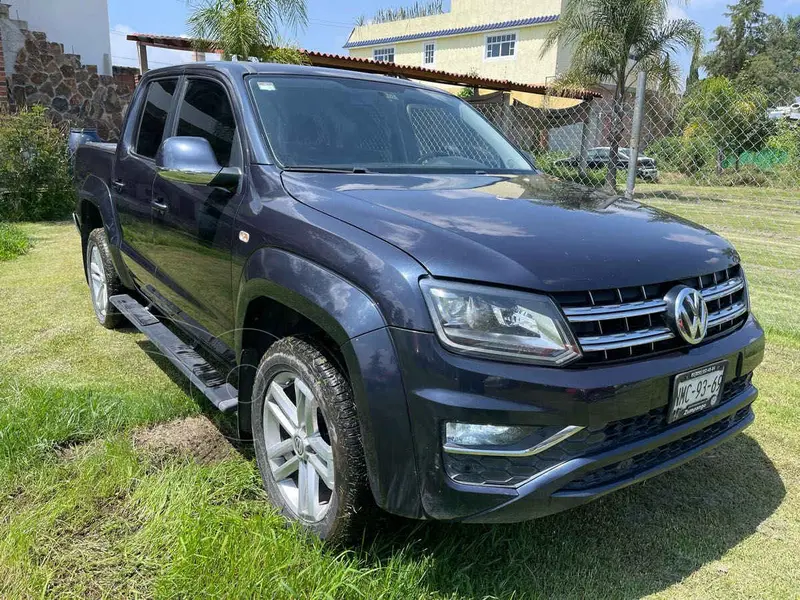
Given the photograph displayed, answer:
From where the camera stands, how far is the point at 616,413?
1989mm

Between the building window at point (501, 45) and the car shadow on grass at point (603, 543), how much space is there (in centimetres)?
3064

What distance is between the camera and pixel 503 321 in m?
1.94

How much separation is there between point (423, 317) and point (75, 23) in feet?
58.4

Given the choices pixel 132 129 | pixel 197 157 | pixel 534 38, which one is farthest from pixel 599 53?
pixel 197 157

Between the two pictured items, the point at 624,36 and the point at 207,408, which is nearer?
the point at 207,408

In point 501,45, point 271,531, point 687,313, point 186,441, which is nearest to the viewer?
point 687,313

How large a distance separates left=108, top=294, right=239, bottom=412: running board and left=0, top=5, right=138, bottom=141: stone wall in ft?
33.1

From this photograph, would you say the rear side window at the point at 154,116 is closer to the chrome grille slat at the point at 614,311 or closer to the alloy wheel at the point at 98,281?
the alloy wheel at the point at 98,281

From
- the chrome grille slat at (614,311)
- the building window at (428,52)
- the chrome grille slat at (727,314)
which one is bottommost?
the chrome grille slat at (727,314)

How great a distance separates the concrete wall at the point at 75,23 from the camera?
15.2 m

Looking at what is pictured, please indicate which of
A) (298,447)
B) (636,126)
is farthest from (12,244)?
(636,126)

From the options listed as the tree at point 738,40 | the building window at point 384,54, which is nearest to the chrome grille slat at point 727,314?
the building window at point 384,54

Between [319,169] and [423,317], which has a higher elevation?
[319,169]

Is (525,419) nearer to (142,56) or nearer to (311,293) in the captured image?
(311,293)
